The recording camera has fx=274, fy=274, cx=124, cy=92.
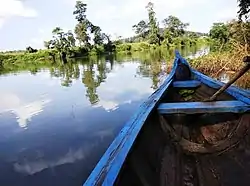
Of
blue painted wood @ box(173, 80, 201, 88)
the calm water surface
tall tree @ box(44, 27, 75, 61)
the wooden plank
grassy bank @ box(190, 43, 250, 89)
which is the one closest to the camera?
the wooden plank

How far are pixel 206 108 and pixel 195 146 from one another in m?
0.53

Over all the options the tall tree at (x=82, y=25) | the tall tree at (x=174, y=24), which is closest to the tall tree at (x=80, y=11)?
the tall tree at (x=82, y=25)

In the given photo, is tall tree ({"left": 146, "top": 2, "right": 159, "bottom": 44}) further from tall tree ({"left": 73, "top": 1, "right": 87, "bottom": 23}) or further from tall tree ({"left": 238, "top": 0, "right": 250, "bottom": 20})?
tall tree ({"left": 238, "top": 0, "right": 250, "bottom": 20})

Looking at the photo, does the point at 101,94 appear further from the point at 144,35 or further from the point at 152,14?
the point at 144,35

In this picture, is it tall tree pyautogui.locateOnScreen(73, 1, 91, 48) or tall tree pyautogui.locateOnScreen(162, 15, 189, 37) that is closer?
tall tree pyautogui.locateOnScreen(73, 1, 91, 48)

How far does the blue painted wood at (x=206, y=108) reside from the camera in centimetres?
288

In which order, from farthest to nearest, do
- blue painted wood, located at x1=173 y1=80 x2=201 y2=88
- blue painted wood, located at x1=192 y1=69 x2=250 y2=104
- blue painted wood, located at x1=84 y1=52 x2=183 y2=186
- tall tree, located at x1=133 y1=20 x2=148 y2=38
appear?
tall tree, located at x1=133 y1=20 x2=148 y2=38, blue painted wood, located at x1=173 y1=80 x2=201 y2=88, blue painted wood, located at x1=192 y1=69 x2=250 y2=104, blue painted wood, located at x1=84 y1=52 x2=183 y2=186

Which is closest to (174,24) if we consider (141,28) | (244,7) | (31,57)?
(141,28)

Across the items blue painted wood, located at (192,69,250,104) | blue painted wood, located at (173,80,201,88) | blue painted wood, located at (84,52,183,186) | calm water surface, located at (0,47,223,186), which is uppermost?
blue painted wood, located at (192,69,250,104)

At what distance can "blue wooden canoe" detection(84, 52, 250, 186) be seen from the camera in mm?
2240

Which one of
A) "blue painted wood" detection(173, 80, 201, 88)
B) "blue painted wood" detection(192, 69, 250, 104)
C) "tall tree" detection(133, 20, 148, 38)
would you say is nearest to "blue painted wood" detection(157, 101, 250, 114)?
"blue painted wood" detection(192, 69, 250, 104)

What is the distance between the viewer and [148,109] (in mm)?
2930

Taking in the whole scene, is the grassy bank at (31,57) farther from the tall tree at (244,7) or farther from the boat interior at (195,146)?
the boat interior at (195,146)

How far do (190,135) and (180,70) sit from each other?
278 centimetres
